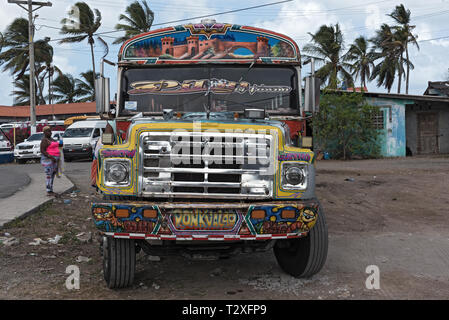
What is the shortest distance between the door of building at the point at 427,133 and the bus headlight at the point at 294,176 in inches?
890

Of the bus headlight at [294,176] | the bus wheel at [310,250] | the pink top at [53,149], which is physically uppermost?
the pink top at [53,149]

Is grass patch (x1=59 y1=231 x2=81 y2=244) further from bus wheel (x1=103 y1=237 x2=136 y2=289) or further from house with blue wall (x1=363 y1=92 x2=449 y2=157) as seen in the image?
house with blue wall (x1=363 y1=92 x2=449 y2=157)

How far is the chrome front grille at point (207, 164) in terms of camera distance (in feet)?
12.6

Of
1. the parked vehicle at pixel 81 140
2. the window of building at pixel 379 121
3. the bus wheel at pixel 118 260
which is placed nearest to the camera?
the bus wheel at pixel 118 260

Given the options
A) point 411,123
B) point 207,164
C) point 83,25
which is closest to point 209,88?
point 207,164

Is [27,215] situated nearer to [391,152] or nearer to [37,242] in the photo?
[37,242]

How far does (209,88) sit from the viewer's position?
547cm

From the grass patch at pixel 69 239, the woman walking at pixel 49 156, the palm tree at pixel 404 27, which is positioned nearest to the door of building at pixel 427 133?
the palm tree at pixel 404 27

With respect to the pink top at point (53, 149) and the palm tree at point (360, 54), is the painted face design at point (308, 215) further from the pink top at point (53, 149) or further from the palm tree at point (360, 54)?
the palm tree at point (360, 54)

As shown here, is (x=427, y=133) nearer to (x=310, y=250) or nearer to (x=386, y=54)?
(x=386, y=54)

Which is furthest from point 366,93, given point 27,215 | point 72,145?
point 27,215

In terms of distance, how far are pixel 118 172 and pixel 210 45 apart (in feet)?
8.13
